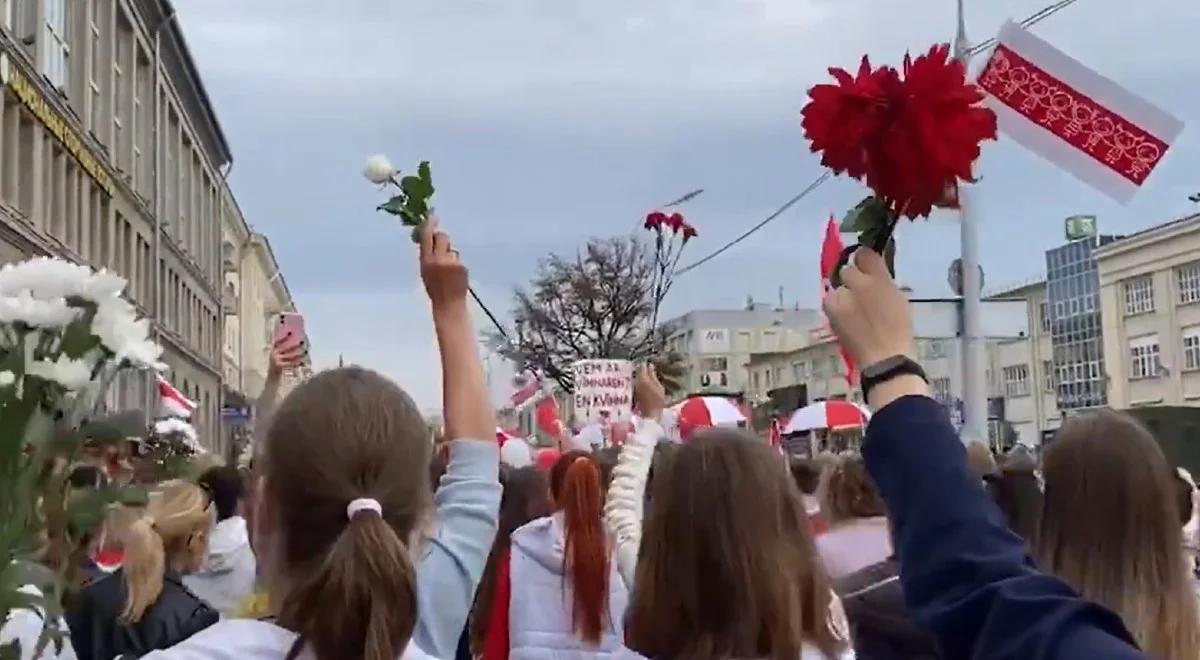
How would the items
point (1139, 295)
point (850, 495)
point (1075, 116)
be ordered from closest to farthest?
point (850, 495) < point (1075, 116) < point (1139, 295)

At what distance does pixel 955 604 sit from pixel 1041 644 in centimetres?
10

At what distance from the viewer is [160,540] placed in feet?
17.2

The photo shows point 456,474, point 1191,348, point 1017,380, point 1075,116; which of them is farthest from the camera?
point 1017,380

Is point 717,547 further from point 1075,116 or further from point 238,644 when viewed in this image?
point 1075,116

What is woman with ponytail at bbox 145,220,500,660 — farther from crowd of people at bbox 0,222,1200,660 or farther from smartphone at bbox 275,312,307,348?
smartphone at bbox 275,312,307,348

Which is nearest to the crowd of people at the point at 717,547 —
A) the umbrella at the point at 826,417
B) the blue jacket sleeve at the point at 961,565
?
the blue jacket sleeve at the point at 961,565

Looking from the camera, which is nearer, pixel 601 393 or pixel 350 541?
pixel 350 541

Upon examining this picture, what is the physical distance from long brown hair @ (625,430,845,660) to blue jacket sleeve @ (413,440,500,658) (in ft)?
1.45

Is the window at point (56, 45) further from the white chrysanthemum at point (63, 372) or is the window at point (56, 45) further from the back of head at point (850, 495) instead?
the white chrysanthemum at point (63, 372)

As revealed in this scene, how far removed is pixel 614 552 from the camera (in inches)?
202

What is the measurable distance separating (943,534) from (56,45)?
33.0 metres

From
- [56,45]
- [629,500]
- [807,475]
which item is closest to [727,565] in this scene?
[629,500]

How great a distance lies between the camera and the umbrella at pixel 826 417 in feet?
67.5

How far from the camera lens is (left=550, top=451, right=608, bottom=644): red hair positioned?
5020 mm
